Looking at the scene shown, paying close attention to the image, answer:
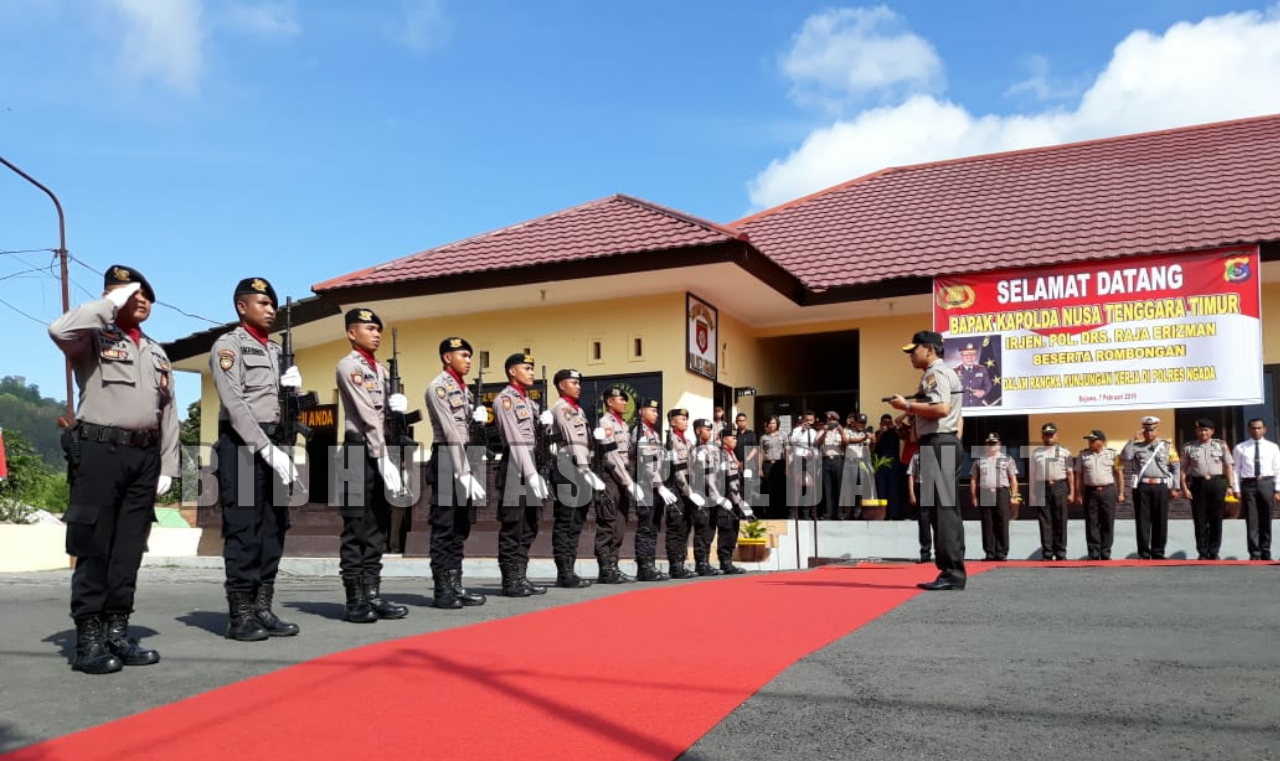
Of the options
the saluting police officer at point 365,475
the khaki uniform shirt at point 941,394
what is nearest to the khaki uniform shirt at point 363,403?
the saluting police officer at point 365,475

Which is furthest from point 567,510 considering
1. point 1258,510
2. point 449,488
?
point 1258,510

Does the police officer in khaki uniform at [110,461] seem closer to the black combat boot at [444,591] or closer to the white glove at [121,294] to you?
the white glove at [121,294]

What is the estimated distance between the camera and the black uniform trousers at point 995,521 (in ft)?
41.8

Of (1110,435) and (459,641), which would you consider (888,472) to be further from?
(459,641)

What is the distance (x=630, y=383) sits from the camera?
1505 centimetres

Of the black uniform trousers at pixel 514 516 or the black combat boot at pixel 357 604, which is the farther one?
the black uniform trousers at pixel 514 516

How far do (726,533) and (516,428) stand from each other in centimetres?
404

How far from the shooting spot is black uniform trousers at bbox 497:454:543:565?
7.95 meters

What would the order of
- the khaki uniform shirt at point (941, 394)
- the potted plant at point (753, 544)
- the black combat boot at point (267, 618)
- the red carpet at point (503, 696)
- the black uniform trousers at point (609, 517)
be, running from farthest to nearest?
the potted plant at point (753, 544) < the black uniform trousers at point (609, 517) < the khaki uniform shirt at point (941, 394) < the black combat boot at point (267, 618) < the red carpet at point (503, 696)

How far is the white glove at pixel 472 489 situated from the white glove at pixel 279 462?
1.68 metres

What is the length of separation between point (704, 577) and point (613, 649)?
577cm

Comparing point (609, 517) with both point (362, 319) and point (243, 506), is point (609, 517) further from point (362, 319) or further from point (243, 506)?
point (243, 506)

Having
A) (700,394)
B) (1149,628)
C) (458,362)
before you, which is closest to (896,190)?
(700,394)

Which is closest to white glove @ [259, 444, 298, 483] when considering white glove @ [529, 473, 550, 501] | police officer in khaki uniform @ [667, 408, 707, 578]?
white glove @ [529, 473, 550, 501]
